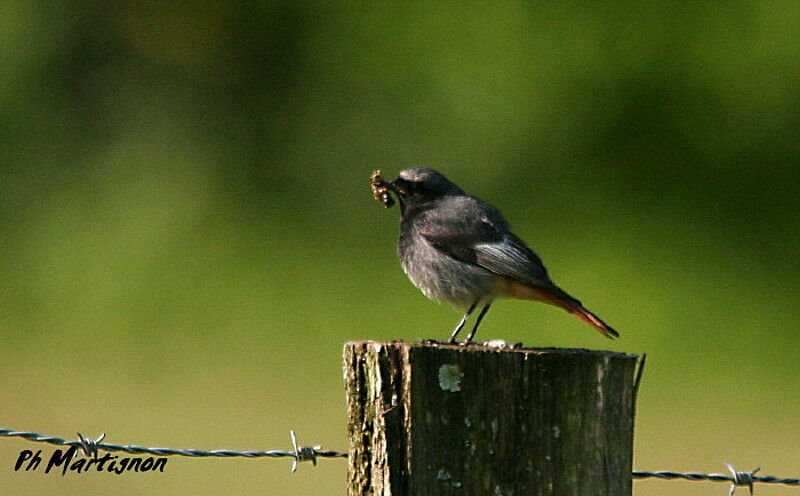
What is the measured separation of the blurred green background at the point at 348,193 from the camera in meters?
12.6

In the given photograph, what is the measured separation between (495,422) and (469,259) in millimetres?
2957

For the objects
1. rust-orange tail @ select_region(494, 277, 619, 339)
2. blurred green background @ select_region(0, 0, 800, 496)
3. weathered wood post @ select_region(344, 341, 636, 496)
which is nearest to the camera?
weathered wood post @ select_region(344, 341, 636, 496)

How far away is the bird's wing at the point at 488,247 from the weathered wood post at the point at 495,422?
2.54m

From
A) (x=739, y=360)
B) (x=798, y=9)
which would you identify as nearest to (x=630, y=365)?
(x=739, y=360)

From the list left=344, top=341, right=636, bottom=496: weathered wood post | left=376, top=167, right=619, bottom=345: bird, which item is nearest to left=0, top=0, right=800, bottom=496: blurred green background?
left=376, top=167, right=619, bottom=345: bird

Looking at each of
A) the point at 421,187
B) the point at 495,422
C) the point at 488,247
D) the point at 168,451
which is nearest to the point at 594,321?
the point at 488,247

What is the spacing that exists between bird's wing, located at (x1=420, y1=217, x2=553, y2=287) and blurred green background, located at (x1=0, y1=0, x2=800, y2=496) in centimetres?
454

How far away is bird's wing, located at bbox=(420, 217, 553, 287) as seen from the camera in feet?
21.1

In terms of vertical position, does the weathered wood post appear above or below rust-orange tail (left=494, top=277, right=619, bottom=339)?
below

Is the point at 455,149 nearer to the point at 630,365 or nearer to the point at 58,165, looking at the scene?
the point at 58,165

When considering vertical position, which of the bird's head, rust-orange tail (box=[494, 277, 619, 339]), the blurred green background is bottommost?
rust-orange tail (box=[494, 277, 619, 339])

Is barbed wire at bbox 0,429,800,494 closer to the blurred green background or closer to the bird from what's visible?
the bird

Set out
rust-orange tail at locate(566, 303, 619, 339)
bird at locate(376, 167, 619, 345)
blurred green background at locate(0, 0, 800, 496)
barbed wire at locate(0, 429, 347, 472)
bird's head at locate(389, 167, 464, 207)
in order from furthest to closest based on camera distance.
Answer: blurred green background at locate(0, 0, 800, 496)
bird's head at locate(389, 167, 464, 207)
bird at locate(376, 167, 619, 345)
rust-orange tail at locate(566, 303, 619, 339)
barbed wire at locate(0, 429, 347, 472)

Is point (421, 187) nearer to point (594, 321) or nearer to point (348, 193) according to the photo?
point (594, 321)
